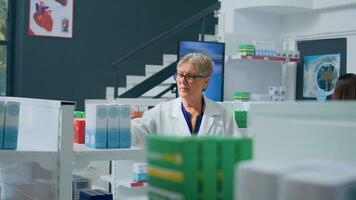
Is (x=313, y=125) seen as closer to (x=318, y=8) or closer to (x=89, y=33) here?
(x=318, y=8)

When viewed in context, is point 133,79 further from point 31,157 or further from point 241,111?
point 31,157

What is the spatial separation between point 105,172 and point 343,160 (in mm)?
4299

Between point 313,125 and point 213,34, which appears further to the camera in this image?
point 213,34

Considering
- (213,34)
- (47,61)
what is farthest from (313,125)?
(213,34)

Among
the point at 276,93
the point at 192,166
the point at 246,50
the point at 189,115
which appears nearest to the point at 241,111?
the point at 246,50

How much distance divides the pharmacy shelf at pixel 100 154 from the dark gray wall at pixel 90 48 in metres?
4.52

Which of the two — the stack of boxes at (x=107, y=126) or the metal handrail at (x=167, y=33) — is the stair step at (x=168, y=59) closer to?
the metal handrail at (x=167, y=33)

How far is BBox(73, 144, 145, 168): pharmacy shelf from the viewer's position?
301 cm

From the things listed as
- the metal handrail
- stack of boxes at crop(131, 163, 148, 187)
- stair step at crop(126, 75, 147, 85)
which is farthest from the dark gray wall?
stack of boxes at crop(131, 163, 148, 187)

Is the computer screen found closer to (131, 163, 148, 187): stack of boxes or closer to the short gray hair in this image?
(131, 163, 148, 187): stack of boxes

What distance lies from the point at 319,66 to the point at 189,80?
4325mm

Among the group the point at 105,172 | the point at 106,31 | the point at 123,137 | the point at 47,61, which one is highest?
the point at 106,31

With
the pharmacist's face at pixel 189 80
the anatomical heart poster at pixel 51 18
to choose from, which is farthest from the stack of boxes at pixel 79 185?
the anatomical heart poster at pixel 51 18

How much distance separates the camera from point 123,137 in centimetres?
318
